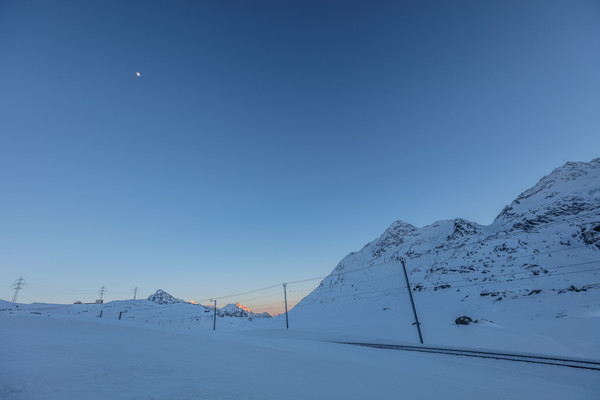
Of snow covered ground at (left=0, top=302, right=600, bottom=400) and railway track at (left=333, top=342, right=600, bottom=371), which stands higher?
snow covered ground at (left=0, top=302, right=600, bottom=400)

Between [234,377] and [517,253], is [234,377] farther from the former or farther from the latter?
[517,253]

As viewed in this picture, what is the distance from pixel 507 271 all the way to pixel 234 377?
→ 7030cm

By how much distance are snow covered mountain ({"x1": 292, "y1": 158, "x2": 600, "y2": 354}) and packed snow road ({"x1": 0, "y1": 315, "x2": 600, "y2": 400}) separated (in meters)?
9.75

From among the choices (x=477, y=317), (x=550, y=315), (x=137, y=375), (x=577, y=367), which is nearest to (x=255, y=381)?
(x=137, y=375)

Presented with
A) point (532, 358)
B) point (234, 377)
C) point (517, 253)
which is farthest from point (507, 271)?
point (234, 377)

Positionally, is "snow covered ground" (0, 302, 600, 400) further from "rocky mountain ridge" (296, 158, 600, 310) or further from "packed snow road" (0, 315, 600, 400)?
"rocky mountain ridge" (296, 158, 600, 310)

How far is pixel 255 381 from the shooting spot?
5.13 m

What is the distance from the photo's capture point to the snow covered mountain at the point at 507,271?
38500 millimetres

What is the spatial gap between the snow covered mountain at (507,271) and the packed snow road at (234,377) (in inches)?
384

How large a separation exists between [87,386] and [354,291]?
334 ft

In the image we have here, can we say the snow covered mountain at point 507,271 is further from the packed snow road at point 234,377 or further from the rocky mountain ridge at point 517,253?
the packed snow road at point 234,377

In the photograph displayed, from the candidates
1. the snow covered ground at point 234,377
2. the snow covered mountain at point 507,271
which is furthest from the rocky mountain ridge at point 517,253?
the snow covered ground at point 234,377

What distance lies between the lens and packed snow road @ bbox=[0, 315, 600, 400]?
408 cm

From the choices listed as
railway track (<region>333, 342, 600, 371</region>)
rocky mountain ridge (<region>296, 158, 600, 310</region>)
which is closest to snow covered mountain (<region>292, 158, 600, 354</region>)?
rocky mountain ridge (<region>296, 158, 600, 310</region>)
